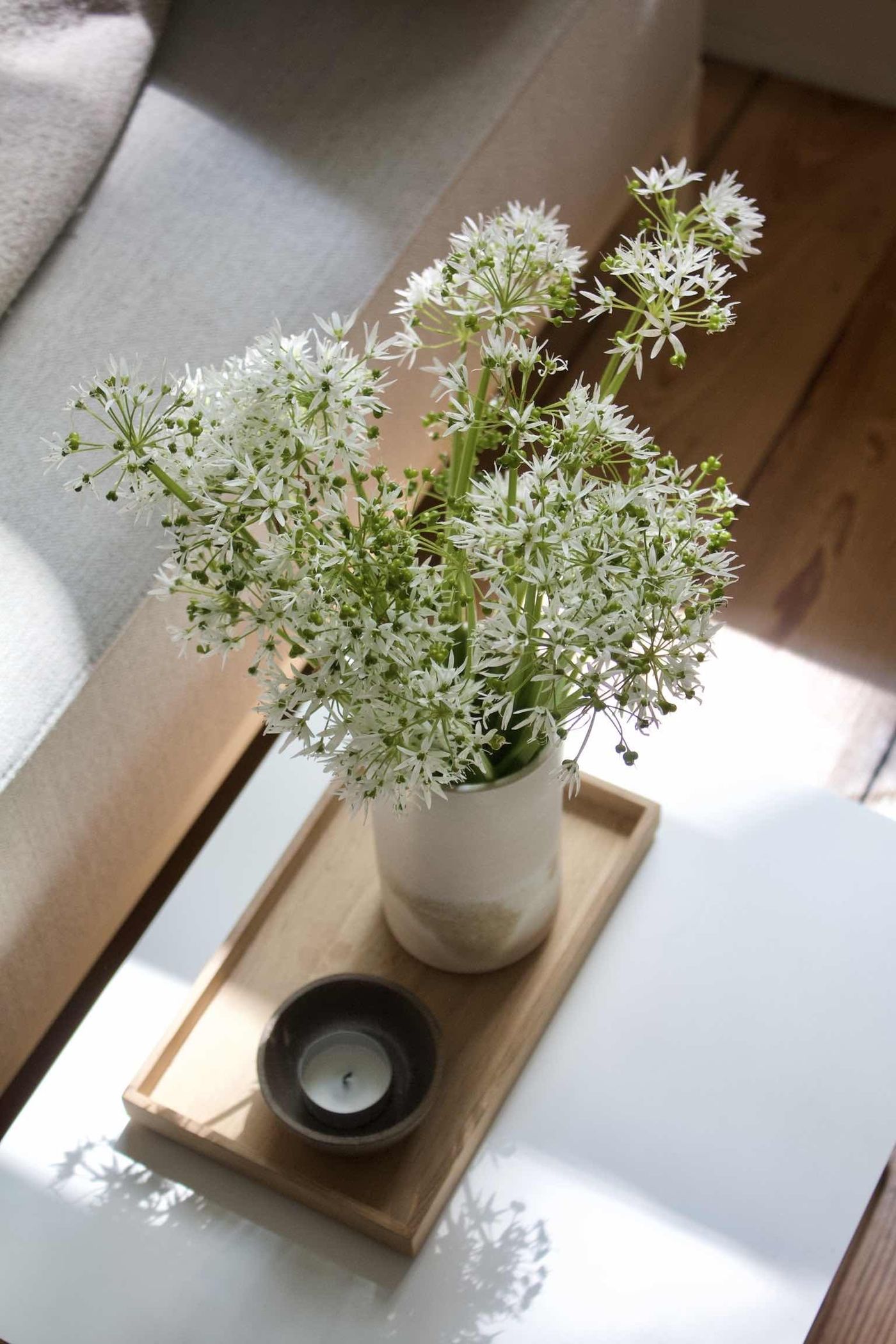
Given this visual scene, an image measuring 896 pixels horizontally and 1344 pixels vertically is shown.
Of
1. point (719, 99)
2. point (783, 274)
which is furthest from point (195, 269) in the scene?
point (719, 99)

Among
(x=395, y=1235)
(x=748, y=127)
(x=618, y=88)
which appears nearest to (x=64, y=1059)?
(x=395, y=1235)

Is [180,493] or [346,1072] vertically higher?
[180,493]

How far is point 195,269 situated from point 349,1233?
29.0 inches

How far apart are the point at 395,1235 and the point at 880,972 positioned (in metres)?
0.35

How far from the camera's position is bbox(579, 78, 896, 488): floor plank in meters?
1.61

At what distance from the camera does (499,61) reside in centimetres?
123

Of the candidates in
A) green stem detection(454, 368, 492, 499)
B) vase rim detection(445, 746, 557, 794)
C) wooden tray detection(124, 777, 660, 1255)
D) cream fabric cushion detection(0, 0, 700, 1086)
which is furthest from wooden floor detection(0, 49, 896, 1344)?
green stem detection(454, 368, 492, 499)

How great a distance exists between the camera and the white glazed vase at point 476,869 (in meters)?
0.74

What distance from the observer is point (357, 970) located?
0.91m

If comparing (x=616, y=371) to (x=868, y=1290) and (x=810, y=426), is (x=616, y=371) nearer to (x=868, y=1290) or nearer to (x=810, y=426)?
(x=868, y=1290)

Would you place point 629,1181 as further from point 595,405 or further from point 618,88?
point 618,88

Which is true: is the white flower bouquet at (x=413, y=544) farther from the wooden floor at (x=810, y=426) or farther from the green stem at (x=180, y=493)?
the wooden floor at (x=810, y=426)

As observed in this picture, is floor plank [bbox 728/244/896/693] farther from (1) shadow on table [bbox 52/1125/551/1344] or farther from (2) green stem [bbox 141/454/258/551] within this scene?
(2) green stem [bbox 141/454/258/551]

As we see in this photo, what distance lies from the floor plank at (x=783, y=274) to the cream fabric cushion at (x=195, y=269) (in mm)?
312
